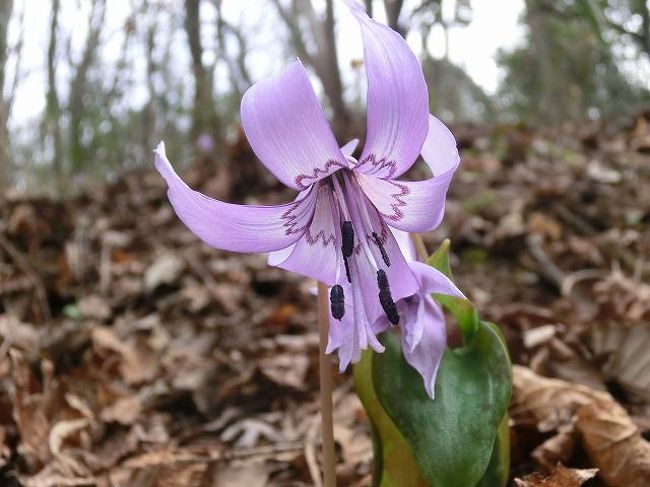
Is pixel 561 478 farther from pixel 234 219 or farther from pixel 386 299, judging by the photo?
pixel 234 219

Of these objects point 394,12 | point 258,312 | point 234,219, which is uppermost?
point 394,12

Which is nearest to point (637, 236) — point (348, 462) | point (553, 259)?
point (553, 259)

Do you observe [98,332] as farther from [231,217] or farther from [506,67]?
[506,67]

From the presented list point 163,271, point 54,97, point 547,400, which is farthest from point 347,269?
point 54,97

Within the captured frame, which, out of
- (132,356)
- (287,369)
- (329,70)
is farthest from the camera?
(329,70)

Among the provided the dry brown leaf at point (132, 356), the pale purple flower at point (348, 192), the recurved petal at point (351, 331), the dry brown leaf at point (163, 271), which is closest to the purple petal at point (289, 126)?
the pale purple flower at point (348, 192)

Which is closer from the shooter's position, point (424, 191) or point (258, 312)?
point (424, 191)
